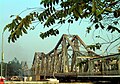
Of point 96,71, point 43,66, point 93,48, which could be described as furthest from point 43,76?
point 93,48

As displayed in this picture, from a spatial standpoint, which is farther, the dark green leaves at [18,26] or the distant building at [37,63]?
the distant building at [37,63]

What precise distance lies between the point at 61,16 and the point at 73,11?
0.40m

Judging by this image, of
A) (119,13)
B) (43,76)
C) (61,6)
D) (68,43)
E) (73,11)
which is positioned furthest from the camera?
(43,76)

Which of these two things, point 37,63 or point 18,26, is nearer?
point 18,26

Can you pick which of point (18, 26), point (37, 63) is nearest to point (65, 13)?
point (18, 26)

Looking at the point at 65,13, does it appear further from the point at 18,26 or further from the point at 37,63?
the point at 37,63

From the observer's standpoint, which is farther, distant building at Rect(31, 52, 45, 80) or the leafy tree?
distant building at Rect(31, 52, 45, 80)

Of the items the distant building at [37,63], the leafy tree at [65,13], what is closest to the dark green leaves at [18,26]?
the leafy tree at [65,13]

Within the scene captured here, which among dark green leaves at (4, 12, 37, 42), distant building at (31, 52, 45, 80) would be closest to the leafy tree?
dark green leaves at (4, 12, 37, 42)

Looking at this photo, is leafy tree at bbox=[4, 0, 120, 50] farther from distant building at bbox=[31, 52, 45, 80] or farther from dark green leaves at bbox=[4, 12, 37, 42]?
distant building at bbox=[31, 52, 45, 80]

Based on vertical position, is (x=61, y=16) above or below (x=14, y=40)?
above

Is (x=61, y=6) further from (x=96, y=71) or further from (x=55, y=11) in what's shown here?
(x=96, y=71)

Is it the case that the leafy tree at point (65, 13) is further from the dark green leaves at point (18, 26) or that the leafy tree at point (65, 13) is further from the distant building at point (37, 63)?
the distant building at point (37, 63)

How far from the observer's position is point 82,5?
323 cm
